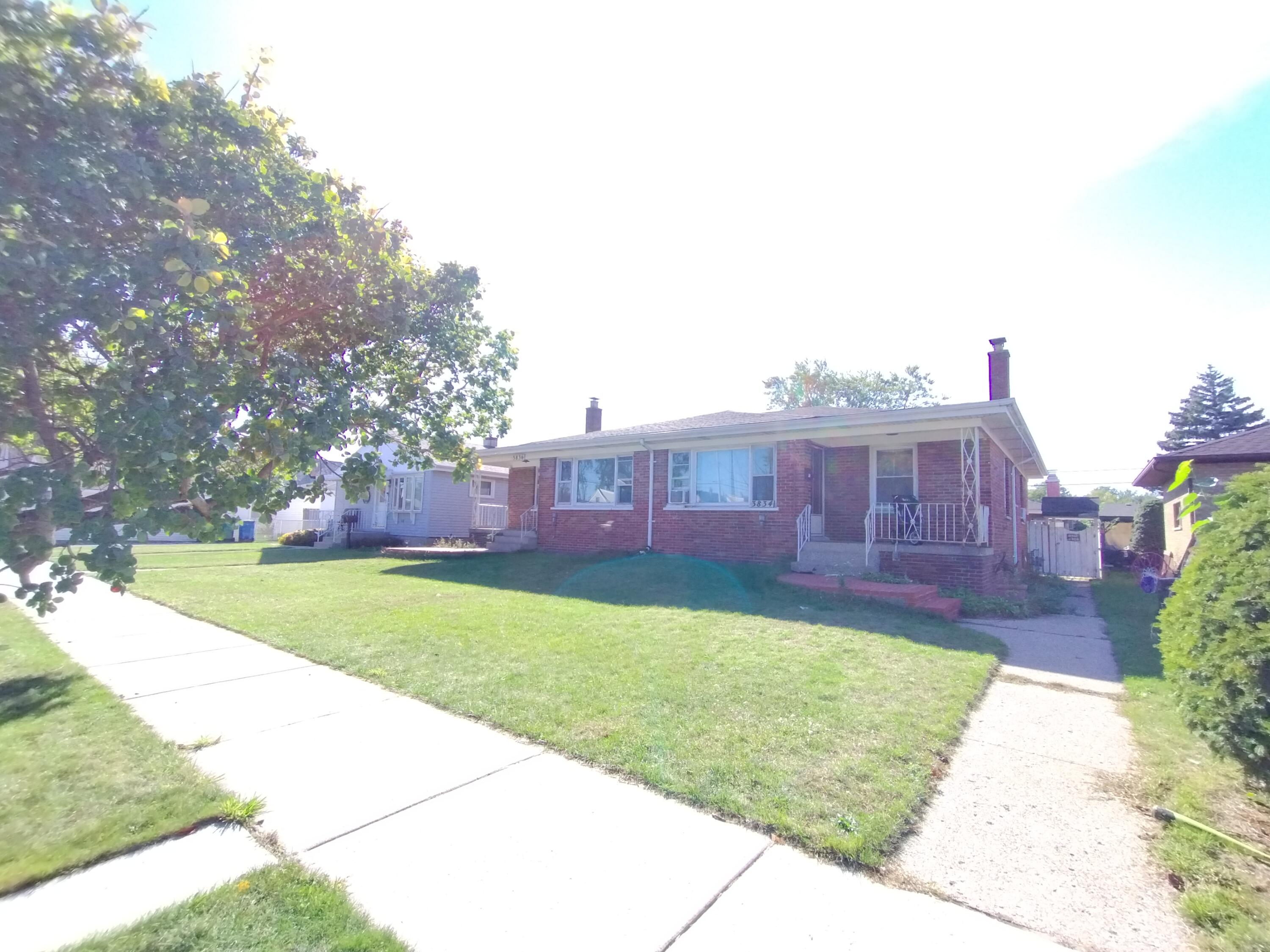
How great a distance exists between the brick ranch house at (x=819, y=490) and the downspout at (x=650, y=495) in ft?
0.17

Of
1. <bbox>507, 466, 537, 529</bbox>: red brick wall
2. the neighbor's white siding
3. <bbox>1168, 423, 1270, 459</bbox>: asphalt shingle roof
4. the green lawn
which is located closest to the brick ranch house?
the green lawn

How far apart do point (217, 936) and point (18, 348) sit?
222cm

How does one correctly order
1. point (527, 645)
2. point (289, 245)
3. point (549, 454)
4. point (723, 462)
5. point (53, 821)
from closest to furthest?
1. point (53, 821)
2. point (289, 245)
3. point (527, 645)
4. point (723, 462)
5. point (549, 454)

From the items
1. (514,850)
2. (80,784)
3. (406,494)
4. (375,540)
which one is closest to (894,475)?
(514,850)

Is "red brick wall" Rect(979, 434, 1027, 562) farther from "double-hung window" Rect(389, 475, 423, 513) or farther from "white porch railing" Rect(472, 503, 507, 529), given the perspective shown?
"double-hung window" Rect(389, 475, 423, 513)

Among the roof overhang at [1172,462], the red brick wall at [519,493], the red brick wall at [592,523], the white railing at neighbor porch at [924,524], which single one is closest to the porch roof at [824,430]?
the red brick wall at [592,523]

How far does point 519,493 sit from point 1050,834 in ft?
53.4

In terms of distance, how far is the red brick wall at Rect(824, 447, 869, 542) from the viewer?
12.5 meters

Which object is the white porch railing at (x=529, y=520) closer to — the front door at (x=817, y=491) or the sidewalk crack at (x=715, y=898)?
the front door at (x=817, y=491)

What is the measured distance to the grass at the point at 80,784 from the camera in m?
2.80

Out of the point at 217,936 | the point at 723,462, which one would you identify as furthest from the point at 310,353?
the point at 723,462

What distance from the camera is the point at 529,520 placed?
Result: 17.7m

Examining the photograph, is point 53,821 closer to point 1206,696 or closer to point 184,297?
point 184,297

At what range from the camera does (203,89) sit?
3002mm
